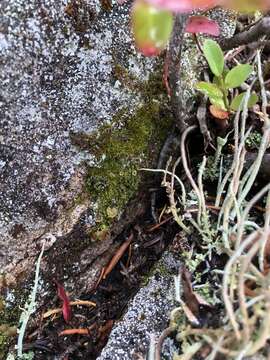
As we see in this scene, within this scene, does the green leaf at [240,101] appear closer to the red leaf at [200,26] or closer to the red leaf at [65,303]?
the red leaf at [200,26]

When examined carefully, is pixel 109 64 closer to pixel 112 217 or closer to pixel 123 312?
pixel 112 217

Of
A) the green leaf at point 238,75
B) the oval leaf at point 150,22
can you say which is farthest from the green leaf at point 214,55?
the oval leaf at point 150,22

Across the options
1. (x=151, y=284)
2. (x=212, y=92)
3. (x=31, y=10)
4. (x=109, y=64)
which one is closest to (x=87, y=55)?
(x=109, y=64)

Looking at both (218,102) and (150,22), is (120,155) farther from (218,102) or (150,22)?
(150,22)

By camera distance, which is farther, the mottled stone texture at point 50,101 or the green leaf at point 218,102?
the green leaf at point 218,102

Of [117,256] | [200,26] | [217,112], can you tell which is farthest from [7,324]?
[200,26]
